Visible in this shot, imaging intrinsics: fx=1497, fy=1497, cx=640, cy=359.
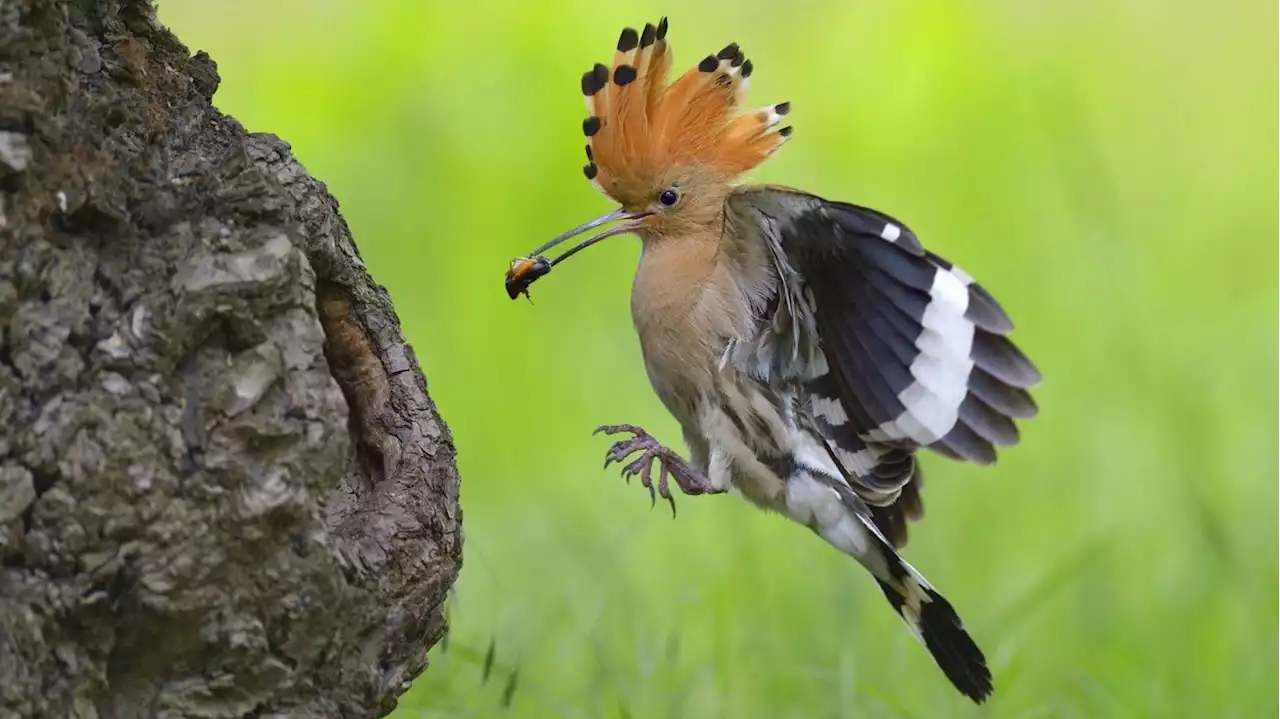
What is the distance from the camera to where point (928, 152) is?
14.3 ft

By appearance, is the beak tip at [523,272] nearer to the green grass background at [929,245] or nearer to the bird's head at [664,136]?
the bird's head at [664,136]

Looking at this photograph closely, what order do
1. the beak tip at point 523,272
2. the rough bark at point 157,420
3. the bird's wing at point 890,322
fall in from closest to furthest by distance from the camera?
the rough bark at point 157,420
the bird's wing at point 890,322
the beak tip at point 523,272

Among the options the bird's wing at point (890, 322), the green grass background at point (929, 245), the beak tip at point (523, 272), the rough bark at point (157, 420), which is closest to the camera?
the rough bark at point (157, 420)

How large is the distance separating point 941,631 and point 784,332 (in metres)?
0.57

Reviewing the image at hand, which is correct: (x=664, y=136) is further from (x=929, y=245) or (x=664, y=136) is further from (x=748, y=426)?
(x=929, y=245)

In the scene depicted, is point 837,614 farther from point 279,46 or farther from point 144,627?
point 279,46

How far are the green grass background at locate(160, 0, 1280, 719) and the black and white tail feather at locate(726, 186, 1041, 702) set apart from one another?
1.59 ft

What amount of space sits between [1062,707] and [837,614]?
0.45 metres

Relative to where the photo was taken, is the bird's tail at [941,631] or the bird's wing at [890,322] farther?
the bird's tail at [941,631]

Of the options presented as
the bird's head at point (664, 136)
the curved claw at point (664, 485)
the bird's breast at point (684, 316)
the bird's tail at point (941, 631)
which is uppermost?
the bird's head at point (664, 136)

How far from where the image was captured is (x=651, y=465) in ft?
8.19

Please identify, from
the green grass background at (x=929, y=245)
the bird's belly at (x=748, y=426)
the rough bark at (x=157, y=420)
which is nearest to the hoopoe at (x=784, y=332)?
the bird's belly at (x=748, y=426)

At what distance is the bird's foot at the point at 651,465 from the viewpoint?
2449 mm

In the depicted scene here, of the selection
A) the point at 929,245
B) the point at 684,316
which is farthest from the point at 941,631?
the point at 929,245
